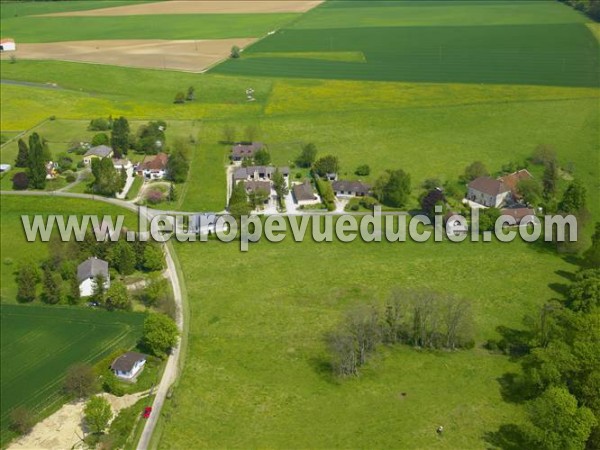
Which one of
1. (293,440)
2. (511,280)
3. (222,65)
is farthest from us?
(222,65)

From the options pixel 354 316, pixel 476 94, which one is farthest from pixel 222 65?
pixel 354 316

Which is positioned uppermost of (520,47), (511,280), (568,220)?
(520,47)

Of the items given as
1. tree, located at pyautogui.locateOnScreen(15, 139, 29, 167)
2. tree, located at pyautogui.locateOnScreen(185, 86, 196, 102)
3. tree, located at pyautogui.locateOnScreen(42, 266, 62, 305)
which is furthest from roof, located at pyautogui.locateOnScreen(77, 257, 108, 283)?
tree, located at pyautogui.locateOnScreen(185, 86, 196, 102)

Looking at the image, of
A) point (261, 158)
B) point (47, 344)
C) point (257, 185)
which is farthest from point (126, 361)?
point (261, 158)

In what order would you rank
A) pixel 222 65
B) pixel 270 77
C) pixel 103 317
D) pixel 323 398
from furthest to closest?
1. pixel 222 65
2. pixel 270 77
3. pixel 103 317
4. pixel 323 398

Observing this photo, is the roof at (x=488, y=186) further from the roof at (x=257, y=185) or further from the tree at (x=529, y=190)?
the roof at (x=257, y=185)

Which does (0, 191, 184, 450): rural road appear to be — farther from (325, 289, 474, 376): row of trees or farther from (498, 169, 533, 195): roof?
(498, 169, 533, 195): roof

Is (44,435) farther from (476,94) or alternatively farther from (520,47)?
(520,47)
